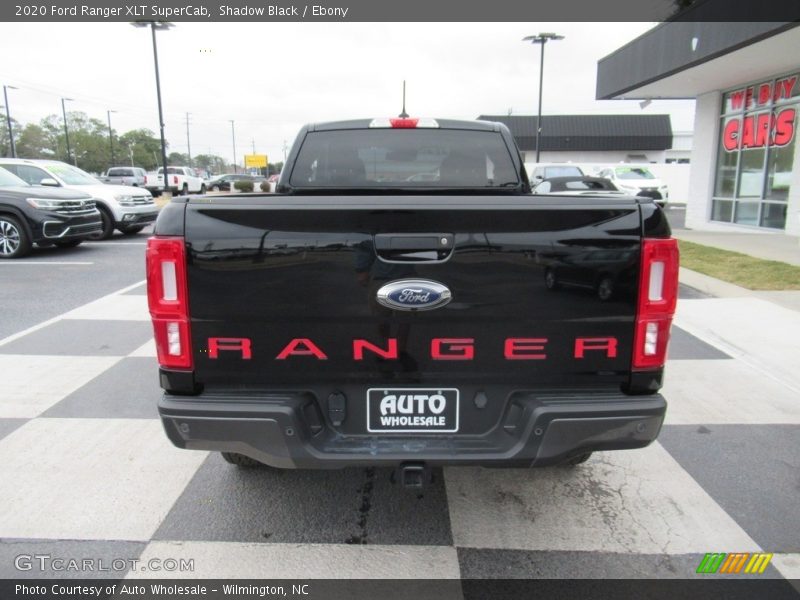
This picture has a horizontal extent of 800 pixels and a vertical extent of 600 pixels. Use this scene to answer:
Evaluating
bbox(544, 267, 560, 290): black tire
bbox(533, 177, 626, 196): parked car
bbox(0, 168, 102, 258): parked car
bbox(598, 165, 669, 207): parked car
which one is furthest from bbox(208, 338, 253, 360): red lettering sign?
bbox(598, 165, 669, 207): parked car

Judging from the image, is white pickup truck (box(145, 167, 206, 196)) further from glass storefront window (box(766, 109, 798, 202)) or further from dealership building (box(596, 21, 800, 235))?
glass storefront window (box(766, 109, 798, 202))

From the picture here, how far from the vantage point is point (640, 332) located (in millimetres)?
2346

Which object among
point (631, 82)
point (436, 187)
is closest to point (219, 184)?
point (631, 82)

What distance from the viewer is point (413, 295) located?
227 centimetres

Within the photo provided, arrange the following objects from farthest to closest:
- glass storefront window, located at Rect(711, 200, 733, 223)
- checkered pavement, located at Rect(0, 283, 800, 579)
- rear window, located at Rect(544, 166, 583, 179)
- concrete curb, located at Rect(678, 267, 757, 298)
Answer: rear window, located at Rect(544, 166, 583, 179) < glass storefront window, located at Rect(711, 200, 733, 223) < concrete curb, located at Rect(678, 267, 757, 298) < checkered pavement, located at Rect(0, 283, 800, 579)

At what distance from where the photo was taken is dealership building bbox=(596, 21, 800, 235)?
11375 millimetres

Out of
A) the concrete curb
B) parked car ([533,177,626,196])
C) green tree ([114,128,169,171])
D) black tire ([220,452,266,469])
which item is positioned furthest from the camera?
green tree ([114,128,169,171])

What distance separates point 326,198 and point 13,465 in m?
2.64

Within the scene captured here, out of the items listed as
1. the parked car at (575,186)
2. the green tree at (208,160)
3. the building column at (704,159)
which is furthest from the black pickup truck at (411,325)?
the green tree at (208,160)

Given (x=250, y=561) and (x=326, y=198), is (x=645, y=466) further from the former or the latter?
(x=326, y=198)

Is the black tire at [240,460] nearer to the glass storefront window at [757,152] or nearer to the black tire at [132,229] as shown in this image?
the black tire at [132,229]

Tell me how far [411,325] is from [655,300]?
0.97m

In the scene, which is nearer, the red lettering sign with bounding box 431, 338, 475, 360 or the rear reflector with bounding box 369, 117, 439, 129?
the red lettering sign with bounding box 431, 338, 475, 360

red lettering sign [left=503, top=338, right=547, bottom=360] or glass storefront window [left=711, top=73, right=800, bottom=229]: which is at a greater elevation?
glass storefront window [left=711, top=73, right=800, bottom=229]
